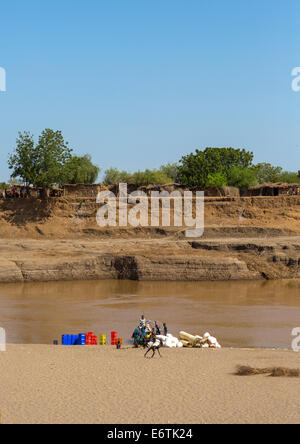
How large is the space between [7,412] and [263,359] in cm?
636

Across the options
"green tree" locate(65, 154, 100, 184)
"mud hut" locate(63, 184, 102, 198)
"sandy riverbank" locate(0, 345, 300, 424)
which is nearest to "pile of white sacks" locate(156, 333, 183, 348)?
"sandy riverbank" locate(0, 345, 300, 424)

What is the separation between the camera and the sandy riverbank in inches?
396

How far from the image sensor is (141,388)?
11.6 metres

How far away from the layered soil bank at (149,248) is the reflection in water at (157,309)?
43.5 inches

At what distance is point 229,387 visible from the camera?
11.6 m

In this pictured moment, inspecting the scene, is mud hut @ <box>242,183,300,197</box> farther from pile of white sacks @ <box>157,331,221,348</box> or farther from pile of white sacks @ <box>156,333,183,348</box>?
pile of white sacks @ <box>156,333,183,348</box>

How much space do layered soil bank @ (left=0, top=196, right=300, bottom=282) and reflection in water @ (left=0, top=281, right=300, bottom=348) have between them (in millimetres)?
1105

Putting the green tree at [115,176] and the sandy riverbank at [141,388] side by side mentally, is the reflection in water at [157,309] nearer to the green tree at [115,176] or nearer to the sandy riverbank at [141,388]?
the sandy riverbank at [141,388]

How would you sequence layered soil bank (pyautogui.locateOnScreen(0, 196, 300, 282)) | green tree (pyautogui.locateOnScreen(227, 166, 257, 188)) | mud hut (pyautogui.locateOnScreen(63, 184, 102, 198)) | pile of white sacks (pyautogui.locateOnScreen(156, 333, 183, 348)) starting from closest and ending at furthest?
pile of white sacks (pyautogui.locateOnScreen(156, 333, 183, 348))
layered soil bank (pyautogui.locateOnScreen(0, 196, 300, 282))
mud hut (pyautogui.locateOnScreen(63, 184, 102, 198))
green tree (pyautogui.locateOnScreen(227, 166, 257, 188))

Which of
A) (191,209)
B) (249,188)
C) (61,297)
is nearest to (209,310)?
(61,297)

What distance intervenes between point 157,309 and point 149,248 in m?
11.2

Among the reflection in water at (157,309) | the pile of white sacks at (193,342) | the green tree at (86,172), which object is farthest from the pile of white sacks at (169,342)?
the green tree at (86,172)

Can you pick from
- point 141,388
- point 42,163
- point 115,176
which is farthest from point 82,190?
point 141,388
